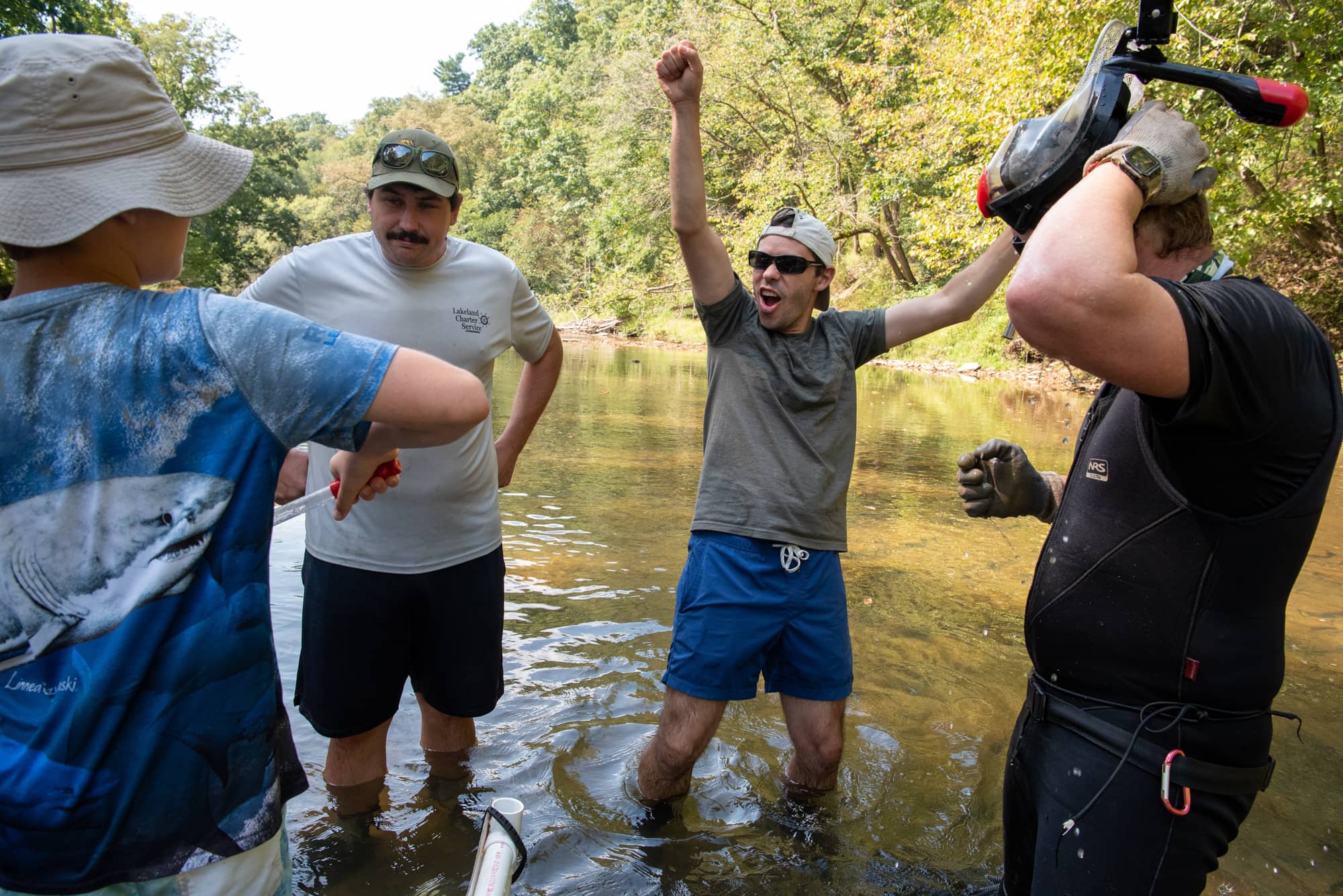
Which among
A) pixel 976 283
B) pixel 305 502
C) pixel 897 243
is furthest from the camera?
pixel 897 243

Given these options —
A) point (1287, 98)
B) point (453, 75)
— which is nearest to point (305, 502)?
point (1287, 98)

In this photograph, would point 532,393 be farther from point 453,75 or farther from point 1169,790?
point 453,75

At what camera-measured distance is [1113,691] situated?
215 centimetres

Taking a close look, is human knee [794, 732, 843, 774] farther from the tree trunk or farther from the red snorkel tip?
the tree trunk

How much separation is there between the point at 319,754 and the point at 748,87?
25.9 meters

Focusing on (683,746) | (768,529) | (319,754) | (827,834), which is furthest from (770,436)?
(319,754)

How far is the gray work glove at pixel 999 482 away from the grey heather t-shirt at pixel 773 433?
2.36ft

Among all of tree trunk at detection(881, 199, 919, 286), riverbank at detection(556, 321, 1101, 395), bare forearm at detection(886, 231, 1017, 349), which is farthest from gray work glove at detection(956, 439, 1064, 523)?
tree trunk at detection(881, 199, 919, 286)

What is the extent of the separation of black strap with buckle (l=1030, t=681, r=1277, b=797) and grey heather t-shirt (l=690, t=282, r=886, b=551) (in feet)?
4.47

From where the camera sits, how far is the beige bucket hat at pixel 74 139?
1.42 meters

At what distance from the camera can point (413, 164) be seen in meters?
3.30

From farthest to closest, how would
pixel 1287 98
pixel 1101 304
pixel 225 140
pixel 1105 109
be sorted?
pixel 225 140, pixel 1105 109, pixel 1287 98, pixel 1101 304

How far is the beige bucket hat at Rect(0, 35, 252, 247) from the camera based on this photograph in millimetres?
1425

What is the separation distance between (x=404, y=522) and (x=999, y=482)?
6.55 ft
